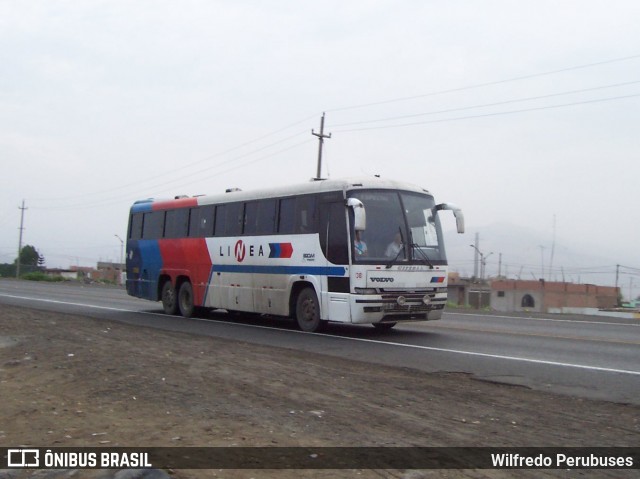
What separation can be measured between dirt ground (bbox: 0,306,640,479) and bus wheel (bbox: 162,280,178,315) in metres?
9.34

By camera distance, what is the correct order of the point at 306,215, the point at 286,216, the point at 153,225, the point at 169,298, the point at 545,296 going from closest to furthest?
the point at 306,215 < the point at 286,216 < the point at 169,298 < the point at 153,225 < the point at 545,296

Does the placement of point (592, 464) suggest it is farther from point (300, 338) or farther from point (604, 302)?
point (604, 302)

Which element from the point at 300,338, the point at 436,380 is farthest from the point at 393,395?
the point at 300,338

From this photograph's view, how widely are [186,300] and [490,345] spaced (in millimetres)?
9894

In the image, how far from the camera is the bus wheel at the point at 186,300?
66.8 ft

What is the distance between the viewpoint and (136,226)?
23297 millimetres

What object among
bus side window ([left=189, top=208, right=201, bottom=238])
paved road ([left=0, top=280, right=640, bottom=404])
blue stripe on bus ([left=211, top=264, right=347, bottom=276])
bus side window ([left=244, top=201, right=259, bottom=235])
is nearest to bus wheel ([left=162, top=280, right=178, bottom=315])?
paved road ([left=0, top=280, right=640, bottom=404])

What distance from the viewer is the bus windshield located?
48.0ft

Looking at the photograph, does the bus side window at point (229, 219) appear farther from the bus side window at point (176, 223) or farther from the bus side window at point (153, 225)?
the bus side window at point (153, 225)

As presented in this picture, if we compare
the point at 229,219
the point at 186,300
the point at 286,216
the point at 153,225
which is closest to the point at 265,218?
the point at 286,216

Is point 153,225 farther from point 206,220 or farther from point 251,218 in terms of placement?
point 251,218

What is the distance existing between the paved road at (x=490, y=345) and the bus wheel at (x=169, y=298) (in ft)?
1.22

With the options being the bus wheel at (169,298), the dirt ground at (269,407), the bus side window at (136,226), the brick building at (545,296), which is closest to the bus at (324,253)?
the bus wheel at (169,298)

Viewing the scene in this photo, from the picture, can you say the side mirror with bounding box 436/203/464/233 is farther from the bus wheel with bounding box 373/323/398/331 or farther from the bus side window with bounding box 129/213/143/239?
the bus side window with bounding box 129/213/143/239
